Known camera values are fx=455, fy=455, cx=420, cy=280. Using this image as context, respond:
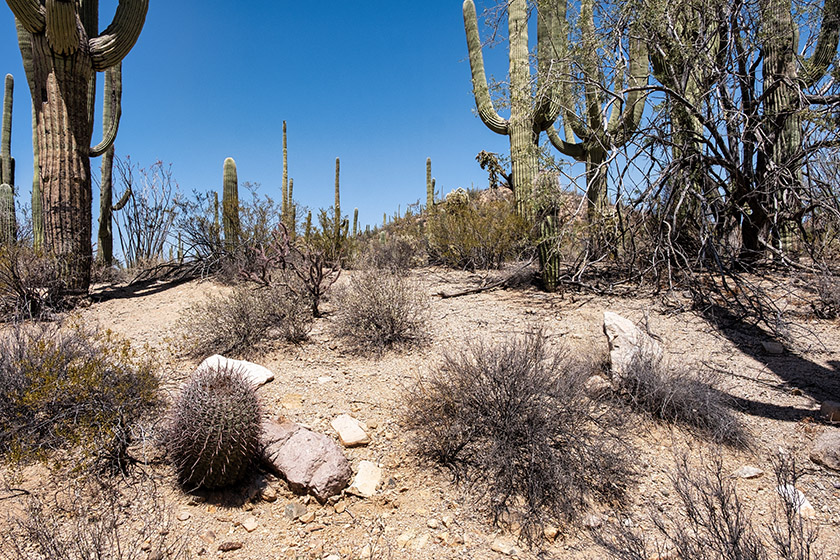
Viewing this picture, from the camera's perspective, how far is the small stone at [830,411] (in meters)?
3.82

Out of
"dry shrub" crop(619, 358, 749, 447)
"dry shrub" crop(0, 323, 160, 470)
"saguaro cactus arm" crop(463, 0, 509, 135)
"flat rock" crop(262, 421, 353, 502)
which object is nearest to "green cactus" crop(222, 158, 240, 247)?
"saguaro cactus arm" crop(463, 0, 509, 135)

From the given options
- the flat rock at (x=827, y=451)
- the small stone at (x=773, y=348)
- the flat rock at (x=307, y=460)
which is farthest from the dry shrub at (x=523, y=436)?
the small stone at (x=773, y=348)

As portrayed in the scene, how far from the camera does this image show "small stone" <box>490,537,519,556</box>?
8.77ft

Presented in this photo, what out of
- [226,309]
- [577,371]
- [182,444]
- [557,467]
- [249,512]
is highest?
[226,309]

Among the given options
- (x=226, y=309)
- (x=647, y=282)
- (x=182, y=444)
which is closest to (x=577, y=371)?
(x=182, y=444)

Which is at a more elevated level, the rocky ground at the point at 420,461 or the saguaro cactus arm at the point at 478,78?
the saguaro cactus arm at the point at 478,78

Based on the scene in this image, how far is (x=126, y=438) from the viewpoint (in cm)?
338

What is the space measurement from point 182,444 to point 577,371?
3.02 meters

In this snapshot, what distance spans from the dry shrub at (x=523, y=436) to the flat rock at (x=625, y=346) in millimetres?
688

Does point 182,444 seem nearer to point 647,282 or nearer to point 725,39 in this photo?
point 647,282

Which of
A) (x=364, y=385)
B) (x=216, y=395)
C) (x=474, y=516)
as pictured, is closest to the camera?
(x=474, y=516)

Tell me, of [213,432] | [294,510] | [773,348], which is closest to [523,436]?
[294,510]

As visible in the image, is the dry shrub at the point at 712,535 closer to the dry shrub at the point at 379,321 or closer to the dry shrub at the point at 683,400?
the dry shrub at the point at 683,400

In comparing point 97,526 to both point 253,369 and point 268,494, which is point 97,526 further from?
point 253,369
